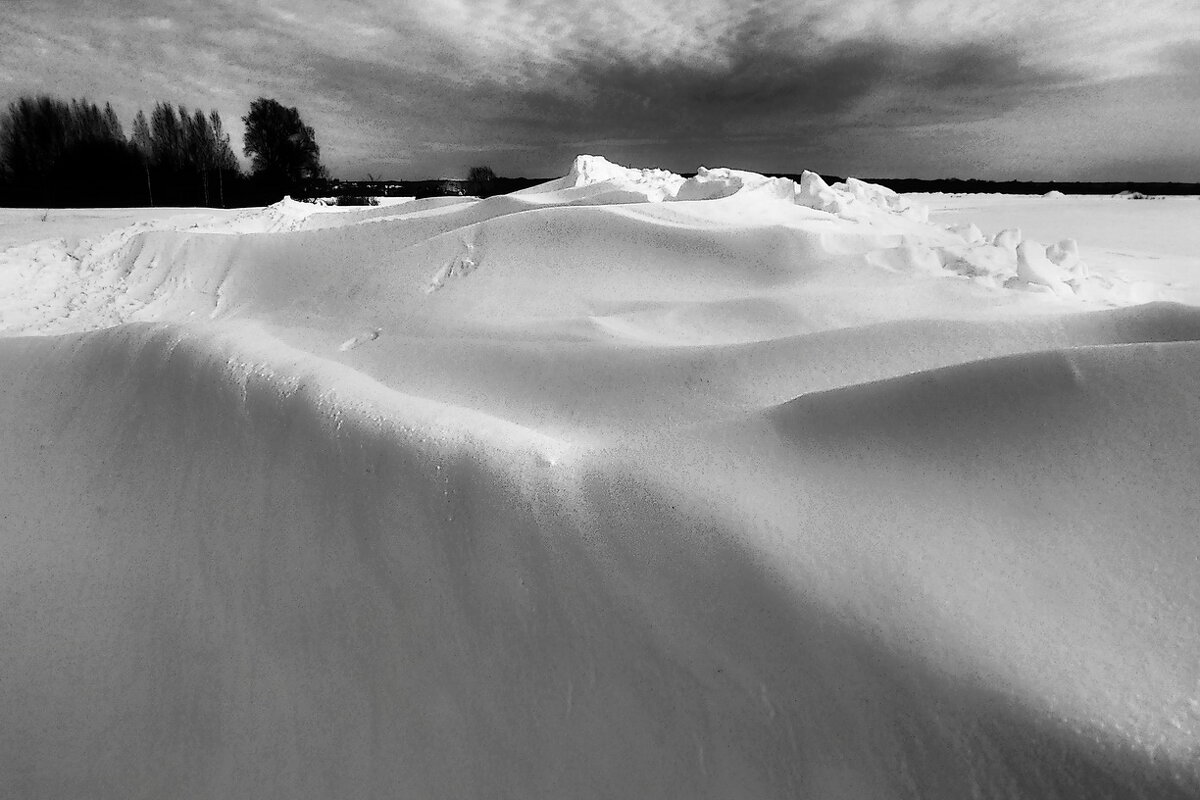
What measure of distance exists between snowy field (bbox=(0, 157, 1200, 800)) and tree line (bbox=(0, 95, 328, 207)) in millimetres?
16516

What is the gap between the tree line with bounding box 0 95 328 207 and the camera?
15.0m

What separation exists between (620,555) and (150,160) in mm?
21048

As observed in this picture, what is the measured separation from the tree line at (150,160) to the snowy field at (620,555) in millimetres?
16516

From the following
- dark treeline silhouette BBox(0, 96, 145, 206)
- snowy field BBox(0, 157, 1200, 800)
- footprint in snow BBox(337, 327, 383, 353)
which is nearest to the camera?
snowy field BBox(0, 157, 1200, 800)

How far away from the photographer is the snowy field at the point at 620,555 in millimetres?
816

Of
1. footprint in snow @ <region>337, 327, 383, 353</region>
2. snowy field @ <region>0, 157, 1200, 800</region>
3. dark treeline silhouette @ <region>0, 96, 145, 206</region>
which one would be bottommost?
snowy field @ <region>0, 157, 1200, 800</region>

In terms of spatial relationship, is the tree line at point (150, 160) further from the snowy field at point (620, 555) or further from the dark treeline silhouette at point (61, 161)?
the snowy field at point (620, 555)

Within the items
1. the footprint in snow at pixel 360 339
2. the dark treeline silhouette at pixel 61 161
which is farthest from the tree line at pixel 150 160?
the footprint in snow at pixel 360 339

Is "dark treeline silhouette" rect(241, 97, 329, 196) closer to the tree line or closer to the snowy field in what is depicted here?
the tree line

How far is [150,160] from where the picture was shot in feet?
54.2

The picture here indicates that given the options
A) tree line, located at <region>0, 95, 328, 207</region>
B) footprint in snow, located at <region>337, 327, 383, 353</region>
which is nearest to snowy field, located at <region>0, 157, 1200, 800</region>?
footprint in snow, located at <region>337, 327, 383, 353</region>

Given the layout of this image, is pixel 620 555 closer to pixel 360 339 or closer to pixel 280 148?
pixel 360 339

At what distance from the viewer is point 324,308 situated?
2711 millimetres

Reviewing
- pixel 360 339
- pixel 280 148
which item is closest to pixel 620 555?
pixel 360 339
